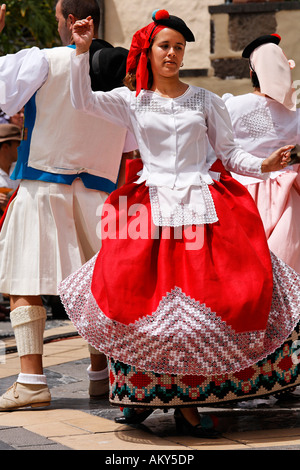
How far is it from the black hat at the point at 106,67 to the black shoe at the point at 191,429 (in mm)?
1798

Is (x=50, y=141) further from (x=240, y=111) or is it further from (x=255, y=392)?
(x=255, y=392)

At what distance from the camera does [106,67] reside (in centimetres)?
485

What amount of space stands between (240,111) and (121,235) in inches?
63.7

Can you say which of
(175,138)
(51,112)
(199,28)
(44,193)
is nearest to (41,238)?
(44,193)

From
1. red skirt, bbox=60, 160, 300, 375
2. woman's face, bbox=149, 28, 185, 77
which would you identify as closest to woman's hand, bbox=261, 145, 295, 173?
red skirt, bbox=60, 160, 300, 375

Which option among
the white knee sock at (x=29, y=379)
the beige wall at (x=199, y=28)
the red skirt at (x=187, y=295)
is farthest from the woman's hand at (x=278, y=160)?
the beige wall at (x=199, y=28)

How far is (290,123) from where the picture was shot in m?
5.32

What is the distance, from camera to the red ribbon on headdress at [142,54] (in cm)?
424

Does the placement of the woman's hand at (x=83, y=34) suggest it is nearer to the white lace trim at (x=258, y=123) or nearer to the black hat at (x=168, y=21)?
the black hat at (x=168, y=21)

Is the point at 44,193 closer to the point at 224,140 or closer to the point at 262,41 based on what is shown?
the point at 224,140

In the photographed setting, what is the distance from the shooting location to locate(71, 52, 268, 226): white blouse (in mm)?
4082

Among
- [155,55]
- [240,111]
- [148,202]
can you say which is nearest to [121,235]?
[148,202]

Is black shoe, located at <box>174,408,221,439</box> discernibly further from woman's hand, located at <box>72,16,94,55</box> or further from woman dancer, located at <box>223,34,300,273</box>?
woman's hand, located at <box>72,16,94,55</box>

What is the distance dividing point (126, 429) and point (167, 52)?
67.5 inches
